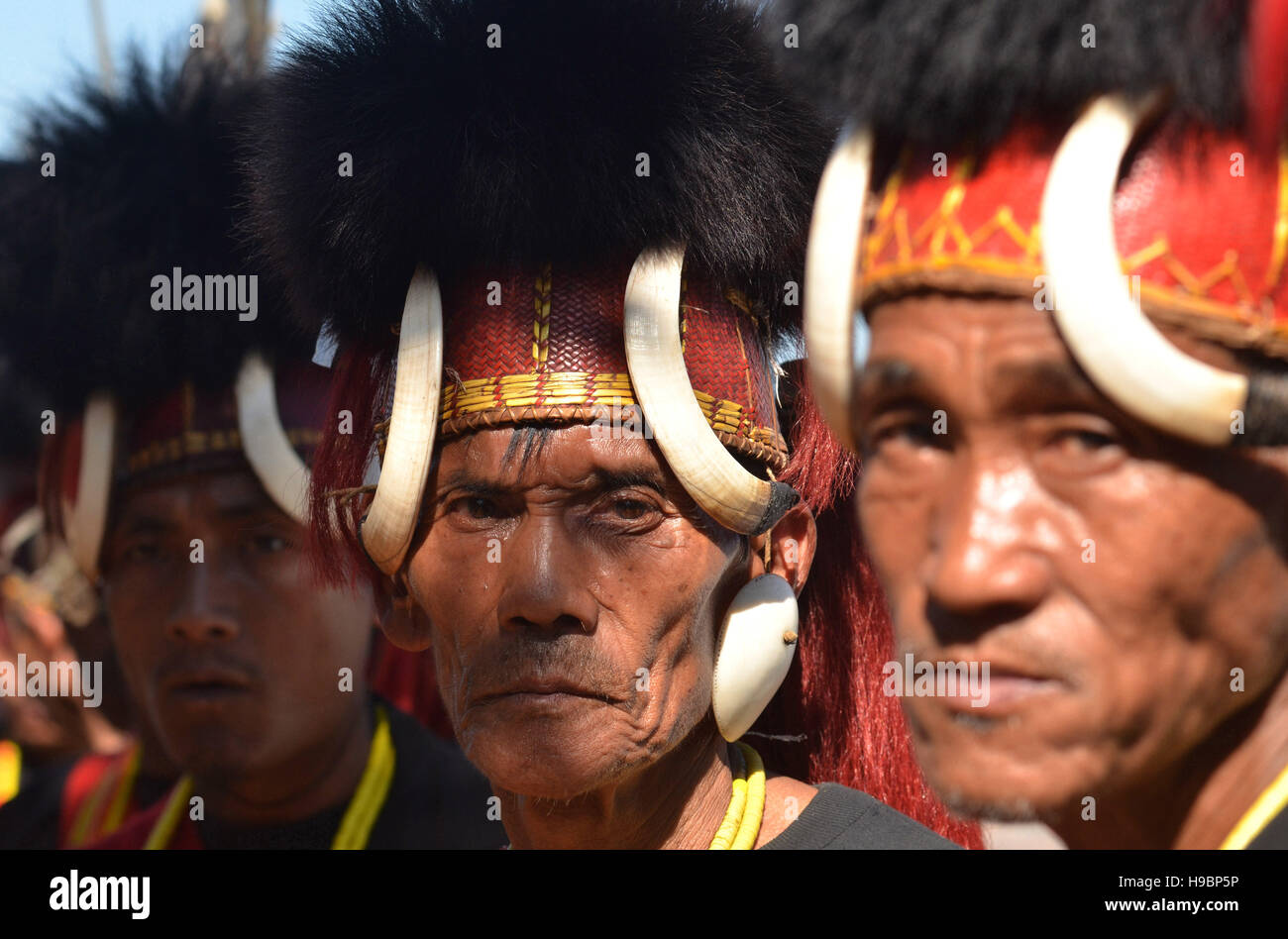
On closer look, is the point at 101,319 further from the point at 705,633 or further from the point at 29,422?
the point at 705,633

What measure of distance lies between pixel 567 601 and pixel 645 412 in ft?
1.27

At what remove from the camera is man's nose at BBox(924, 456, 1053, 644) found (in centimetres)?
159

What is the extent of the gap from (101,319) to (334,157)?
1319mm

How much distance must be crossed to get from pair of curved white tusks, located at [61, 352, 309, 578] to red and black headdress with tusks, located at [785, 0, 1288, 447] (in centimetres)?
226

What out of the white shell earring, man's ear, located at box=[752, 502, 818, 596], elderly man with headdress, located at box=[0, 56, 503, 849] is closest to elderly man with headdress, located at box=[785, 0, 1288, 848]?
the white shell earring

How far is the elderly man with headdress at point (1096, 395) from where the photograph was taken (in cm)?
154

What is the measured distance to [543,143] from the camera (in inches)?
109

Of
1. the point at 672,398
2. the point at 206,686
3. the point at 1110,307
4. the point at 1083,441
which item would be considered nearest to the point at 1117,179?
the point at 1110,307

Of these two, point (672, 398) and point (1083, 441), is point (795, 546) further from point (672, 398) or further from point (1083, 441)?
point (1083, 441)

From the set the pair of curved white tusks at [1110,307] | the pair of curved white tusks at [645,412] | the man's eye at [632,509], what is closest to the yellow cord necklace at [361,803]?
the pair of curved white tusks at [645,412]

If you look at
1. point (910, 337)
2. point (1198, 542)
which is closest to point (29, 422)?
point (910, 337)

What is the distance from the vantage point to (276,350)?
3814mm

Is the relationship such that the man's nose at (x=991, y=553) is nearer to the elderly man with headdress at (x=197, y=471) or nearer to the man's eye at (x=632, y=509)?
the man's eye at (x=632, y=509)

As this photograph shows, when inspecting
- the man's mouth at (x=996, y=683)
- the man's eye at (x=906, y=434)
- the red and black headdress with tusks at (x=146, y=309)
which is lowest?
the man's mouth at (x=996, y=683)
